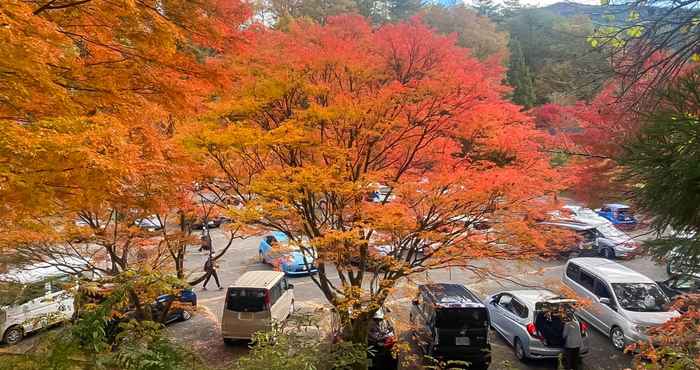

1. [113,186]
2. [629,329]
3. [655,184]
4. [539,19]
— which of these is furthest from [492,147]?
[539,19]

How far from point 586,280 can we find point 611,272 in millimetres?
614

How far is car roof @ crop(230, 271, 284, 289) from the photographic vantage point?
8953 mm

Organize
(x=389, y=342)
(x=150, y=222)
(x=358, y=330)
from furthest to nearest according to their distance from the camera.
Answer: (x=150, y=222) → (x=389, y=342) → (x=358, y=330)

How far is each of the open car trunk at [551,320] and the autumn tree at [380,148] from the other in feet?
5.30

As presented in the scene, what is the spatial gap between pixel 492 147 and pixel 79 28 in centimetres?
650

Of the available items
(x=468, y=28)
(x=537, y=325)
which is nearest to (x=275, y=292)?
(x=537, y=325)

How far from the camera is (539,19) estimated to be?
2942 centimetres

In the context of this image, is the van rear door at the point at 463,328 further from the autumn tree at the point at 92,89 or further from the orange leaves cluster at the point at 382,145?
the autumn tree at the point at 92,89

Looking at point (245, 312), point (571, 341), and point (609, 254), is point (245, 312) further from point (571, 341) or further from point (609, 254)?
point (609, 254)

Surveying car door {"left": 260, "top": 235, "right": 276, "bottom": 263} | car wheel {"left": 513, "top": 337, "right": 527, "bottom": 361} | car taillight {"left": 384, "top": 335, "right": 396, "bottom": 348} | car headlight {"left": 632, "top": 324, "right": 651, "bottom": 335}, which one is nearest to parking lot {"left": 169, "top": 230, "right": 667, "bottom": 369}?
car wheel {"left": 513, "top": 337, "right": 527, "bottom": 361}

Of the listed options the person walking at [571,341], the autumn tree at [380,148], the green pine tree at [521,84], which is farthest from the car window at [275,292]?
the green pine tree at [521,84]

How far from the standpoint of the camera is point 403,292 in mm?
10016

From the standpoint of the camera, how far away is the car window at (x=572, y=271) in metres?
10.3

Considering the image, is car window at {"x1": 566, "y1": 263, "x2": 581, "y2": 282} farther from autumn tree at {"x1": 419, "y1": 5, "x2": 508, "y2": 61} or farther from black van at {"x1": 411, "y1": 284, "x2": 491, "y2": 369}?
autumn tree at {"x1": 419, "y1": 5, "x2": 508, "y2": 61}
